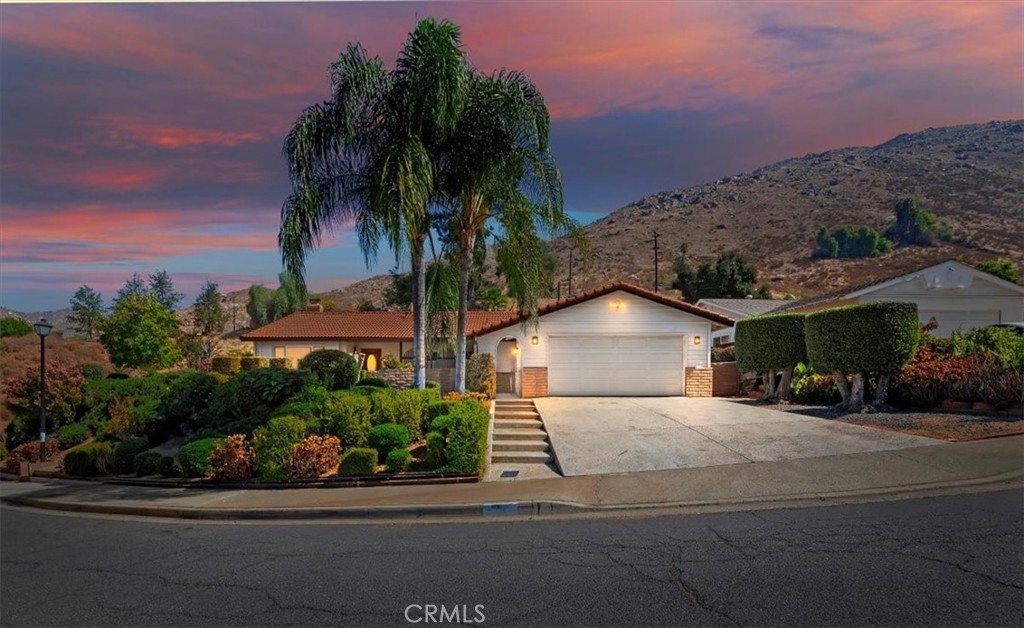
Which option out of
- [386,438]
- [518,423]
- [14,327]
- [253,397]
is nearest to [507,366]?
[518,423]

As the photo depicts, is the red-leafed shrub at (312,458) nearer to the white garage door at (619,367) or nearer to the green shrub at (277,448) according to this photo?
the green shrub at (277,448)

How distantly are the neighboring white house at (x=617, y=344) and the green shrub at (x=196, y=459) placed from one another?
10421 millimetres

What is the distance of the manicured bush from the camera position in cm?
2095

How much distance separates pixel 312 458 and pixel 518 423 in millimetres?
5277

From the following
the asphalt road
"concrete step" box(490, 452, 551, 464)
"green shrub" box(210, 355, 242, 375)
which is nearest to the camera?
the asphalt road

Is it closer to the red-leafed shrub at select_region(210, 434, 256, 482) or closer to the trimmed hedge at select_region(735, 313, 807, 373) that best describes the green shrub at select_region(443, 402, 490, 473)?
the red-leafed shrub at select_region(210, 434, 256, 482)

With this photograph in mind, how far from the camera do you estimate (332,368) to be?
17.2 m

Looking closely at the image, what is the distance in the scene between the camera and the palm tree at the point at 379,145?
14.2 meters

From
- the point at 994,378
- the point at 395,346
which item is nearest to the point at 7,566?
the point at 994,378

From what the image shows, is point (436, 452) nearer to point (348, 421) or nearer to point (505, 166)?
point (348, 421)

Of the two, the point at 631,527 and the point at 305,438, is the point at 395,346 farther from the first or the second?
the point at 631,527

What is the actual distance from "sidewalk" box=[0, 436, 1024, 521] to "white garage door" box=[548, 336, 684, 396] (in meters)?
11.1

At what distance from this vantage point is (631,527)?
8203 millimetres

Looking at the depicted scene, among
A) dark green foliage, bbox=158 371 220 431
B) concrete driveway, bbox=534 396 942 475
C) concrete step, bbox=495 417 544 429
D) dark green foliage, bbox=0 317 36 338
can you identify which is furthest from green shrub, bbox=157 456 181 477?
dark green foliage, bbox=0 317 36 338
